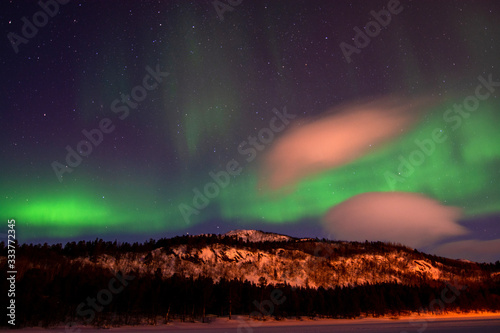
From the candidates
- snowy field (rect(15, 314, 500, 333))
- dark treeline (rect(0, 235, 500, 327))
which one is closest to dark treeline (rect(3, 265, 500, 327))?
dark treeline (rect(0, 235, 500, 327))

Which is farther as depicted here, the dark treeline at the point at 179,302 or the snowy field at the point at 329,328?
the dark treeline at the point at 179,302

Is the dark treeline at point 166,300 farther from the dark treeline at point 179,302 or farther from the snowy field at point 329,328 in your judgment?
the snowy field at point 329,328

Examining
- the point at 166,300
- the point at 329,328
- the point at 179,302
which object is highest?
the point at 166,300

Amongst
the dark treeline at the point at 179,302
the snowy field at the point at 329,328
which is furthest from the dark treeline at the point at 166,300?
the snowy field at the point at 329,328

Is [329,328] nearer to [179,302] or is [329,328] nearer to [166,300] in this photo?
[179,302]

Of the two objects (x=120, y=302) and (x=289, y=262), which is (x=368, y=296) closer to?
(x=120, y=302)

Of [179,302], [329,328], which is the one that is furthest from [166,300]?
[329,328]

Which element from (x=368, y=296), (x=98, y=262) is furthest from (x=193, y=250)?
(x=368, y=296)

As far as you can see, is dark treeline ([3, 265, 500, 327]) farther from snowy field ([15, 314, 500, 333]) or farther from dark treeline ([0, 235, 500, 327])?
snowy field ([15, 314, 500, 333])

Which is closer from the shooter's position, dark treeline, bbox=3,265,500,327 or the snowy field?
the snowy field

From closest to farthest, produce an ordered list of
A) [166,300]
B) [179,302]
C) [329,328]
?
[329,328], [166,300], [179,302]

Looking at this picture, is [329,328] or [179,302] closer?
[329,328]

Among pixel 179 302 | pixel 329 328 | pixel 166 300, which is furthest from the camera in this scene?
pixel 179 302

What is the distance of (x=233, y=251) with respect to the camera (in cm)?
19325
